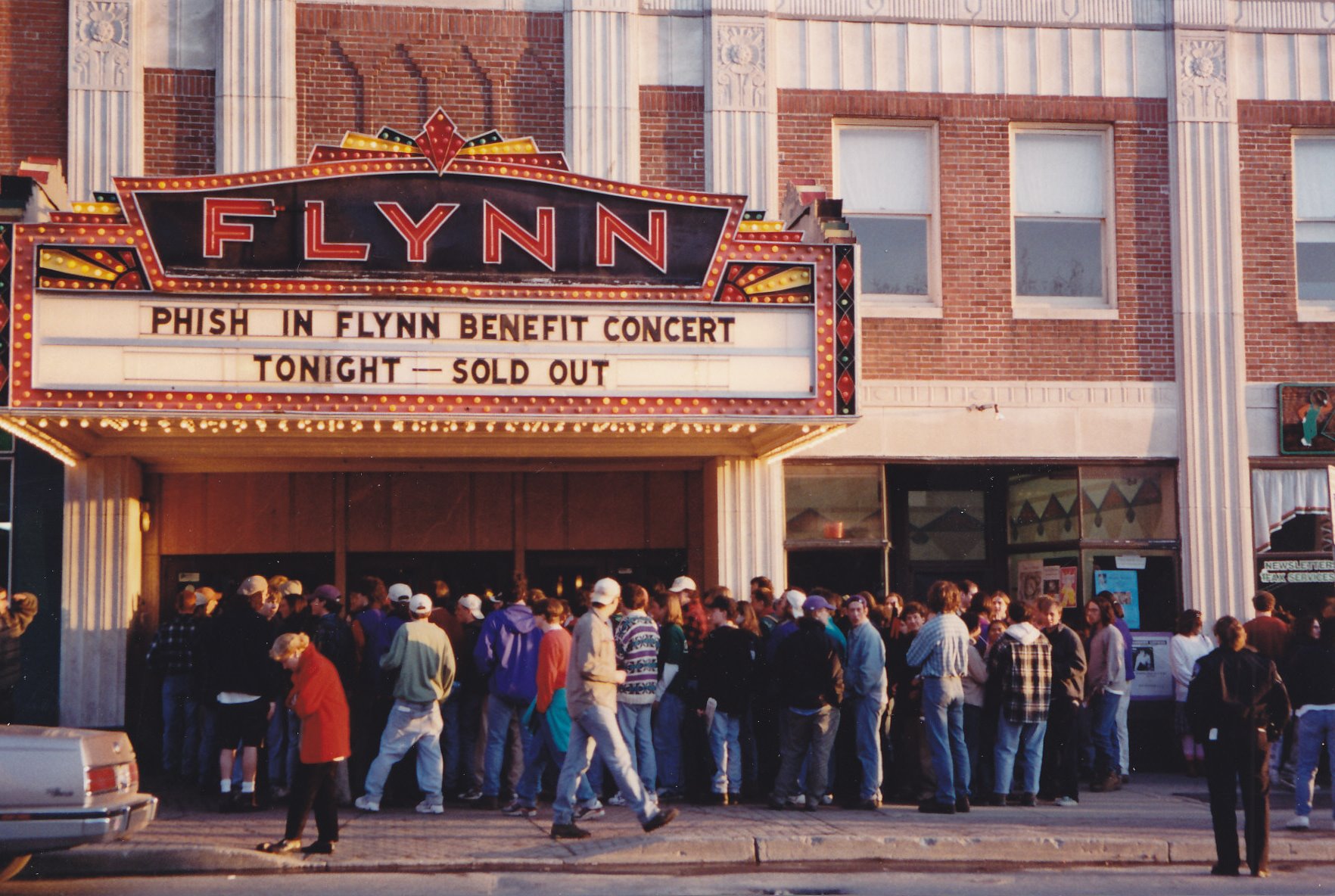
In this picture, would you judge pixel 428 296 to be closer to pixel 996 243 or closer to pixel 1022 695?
pixel 1022 695

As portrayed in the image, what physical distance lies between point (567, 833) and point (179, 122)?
29.1 feet

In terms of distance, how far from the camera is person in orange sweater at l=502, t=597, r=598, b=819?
11.5 meters

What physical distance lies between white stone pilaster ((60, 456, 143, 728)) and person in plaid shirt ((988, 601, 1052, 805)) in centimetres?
850

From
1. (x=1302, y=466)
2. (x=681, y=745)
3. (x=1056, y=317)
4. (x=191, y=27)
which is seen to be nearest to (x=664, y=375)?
(x=681, y=745)

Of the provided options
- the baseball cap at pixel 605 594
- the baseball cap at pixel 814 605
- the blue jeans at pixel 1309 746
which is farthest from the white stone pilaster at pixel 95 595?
the blue jeans at pixel 1309 746

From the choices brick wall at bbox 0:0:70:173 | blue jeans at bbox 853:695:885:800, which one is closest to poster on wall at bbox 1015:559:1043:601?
blue jeans at bbox 853:695:885:800

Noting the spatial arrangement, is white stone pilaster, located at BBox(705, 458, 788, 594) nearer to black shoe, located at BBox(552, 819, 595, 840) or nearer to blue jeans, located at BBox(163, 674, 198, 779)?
black shoe, located at BBox(552, 819, 595, 840)

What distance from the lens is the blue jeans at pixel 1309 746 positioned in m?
11.5

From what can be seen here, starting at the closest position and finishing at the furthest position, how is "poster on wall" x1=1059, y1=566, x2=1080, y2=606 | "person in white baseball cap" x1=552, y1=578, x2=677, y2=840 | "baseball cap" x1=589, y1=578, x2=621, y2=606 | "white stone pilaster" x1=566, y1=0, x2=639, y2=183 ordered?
"person in white baseball cap" x1=552, y1=578, x2=677, y2=840 → "baseball cap" x1=589, y1=578, x2=621, y2=606 → "white stone pilaster" x1=566, y1=0, x2=639, y2=183 → "poster on wall" x1=1059, y1=566, x2=1080, y2=606

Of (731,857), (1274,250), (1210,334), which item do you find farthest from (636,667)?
(1274,250)

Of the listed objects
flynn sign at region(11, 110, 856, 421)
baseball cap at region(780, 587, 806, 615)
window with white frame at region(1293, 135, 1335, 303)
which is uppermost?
window with white frame at region(1293, 135, 1335, 303)

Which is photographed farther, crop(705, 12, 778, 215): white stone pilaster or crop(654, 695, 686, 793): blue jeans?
crop(705, 12, 778, 215): white stone pilaster

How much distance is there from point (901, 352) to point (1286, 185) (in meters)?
4.87

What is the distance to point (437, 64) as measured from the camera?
51.1ft
